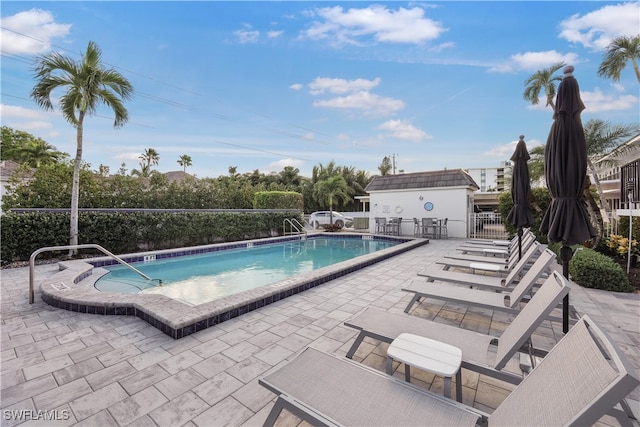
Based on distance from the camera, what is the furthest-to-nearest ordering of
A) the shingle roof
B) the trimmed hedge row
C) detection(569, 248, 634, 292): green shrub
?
the shingle roof → the trimmed hedge row → detection(569, 248, 634, 292): green shrub

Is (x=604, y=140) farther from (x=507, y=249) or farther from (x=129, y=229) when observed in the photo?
(x=129, y=229)

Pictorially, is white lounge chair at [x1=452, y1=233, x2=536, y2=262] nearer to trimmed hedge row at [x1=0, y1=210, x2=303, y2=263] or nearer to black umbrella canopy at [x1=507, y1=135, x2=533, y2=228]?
black umbrella canopy at [x1=507, y1=135, x2=533, y2=228]

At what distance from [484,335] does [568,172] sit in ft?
6.82

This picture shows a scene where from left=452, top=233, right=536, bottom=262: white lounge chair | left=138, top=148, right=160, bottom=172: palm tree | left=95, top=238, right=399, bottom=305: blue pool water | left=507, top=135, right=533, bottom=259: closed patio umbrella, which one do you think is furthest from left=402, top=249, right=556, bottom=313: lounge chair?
left=138, top=148, right=160, bottom=172: palm tree

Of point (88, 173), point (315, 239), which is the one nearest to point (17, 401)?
point (88, 173)

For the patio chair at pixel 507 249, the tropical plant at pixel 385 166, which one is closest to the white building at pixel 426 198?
the patio chair at pixel 507 249

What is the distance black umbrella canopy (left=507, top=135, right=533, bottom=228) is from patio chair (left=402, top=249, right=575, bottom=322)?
261 cm

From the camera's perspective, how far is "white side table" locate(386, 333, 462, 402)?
181 centimetres

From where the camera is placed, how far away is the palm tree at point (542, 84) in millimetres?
12250

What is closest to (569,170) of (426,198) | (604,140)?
(604,140)

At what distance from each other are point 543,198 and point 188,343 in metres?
12.9

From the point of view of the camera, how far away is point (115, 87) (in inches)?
335

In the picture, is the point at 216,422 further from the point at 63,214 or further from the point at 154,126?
the point at 154,126

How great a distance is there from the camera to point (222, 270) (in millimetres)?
8086
